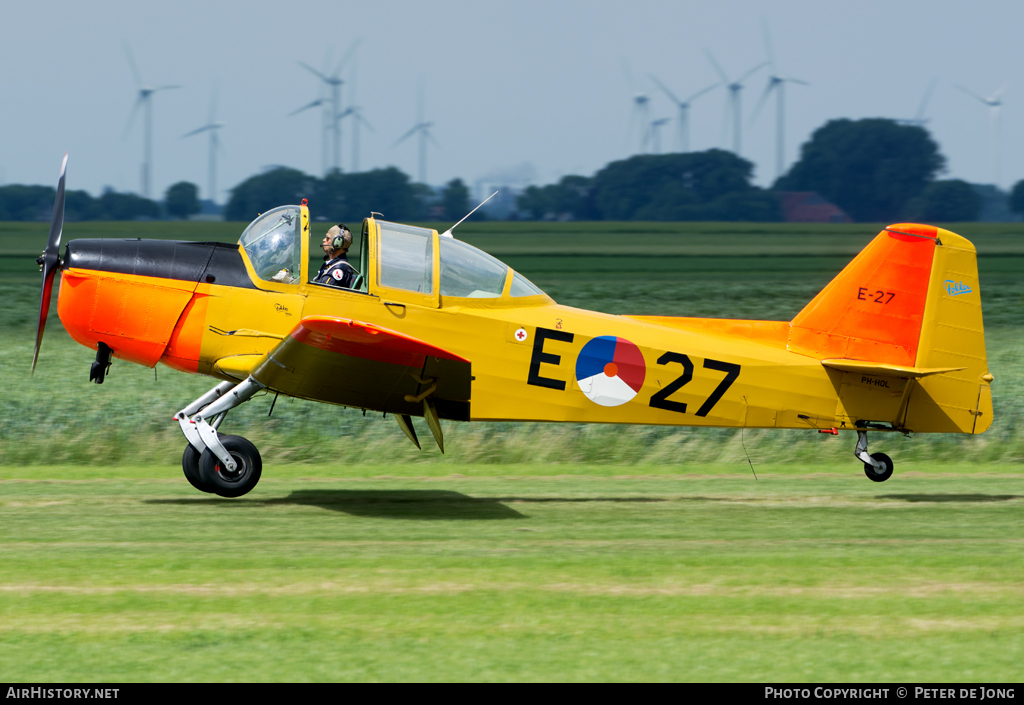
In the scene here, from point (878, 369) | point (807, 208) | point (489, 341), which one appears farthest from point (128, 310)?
point (807, 208)

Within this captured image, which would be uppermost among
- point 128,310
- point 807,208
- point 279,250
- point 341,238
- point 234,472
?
point 807,208

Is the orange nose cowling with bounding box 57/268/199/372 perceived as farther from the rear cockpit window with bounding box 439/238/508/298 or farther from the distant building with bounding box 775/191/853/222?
the distant building with bounding box 775/191/853/222

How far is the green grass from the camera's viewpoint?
492 centimetres

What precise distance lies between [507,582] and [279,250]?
370cm

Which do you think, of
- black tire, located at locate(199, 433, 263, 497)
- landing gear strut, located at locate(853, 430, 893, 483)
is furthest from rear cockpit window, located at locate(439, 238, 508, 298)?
landing gear strut, located at locate(853, 430, 893, 483)

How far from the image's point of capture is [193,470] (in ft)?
30.0

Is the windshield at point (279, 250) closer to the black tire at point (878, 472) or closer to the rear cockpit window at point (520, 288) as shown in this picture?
the rear cockpit window at point (520, 288)

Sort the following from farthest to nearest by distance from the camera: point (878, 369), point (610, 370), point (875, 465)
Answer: point (875, 465), point (878, 369), point (610, 370)

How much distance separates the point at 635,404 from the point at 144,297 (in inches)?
161

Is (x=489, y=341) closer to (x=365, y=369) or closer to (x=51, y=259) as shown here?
(x=365, y=369)

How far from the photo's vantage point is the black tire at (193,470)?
9.09 meters

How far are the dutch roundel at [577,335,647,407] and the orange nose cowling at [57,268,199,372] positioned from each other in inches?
124

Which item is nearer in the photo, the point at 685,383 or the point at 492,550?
the point at 492,550
